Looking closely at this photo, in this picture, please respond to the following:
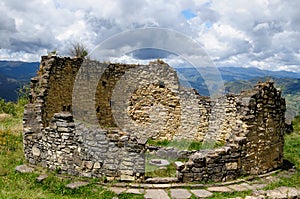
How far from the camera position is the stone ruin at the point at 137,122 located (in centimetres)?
732

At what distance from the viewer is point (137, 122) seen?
1467 cm

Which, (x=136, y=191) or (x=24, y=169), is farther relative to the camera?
(x=24, y=169)

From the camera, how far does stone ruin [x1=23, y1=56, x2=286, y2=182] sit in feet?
24.0

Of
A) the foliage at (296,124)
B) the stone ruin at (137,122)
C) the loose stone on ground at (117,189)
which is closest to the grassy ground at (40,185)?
the loose stone on ground at (117,189)

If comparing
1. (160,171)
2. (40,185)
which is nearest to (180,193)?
(160,171)

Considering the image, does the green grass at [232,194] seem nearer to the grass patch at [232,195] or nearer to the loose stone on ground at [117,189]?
the grass patch at [232,195]

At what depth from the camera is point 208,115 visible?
13.5m

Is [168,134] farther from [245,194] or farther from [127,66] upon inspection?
[245,194]

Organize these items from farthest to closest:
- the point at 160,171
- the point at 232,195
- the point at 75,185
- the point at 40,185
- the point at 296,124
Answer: the point at 296,124, the point at 160,171, the point at 40,185, the point at 75,185, the point at 232,195

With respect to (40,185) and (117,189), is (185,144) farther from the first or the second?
(40,185)

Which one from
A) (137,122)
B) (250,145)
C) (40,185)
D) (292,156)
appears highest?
(137,122)

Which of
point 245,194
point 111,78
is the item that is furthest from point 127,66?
point 245,194

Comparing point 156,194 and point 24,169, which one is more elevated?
point 24,169

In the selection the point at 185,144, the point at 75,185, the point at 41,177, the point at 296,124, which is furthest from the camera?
the point at 296,124
